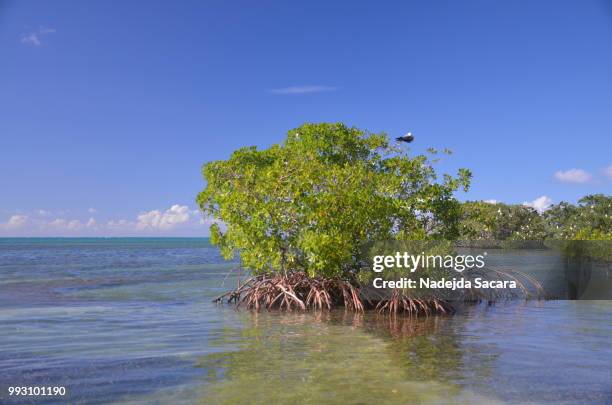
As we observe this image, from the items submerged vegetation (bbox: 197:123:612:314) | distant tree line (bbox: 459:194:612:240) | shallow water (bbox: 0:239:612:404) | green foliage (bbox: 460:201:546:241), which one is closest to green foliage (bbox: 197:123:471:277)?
submerged vegetation (bbox: 197:123:612:314)

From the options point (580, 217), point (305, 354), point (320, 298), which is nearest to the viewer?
point (305, 354)

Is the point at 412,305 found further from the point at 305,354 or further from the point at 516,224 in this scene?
the point at 516,224

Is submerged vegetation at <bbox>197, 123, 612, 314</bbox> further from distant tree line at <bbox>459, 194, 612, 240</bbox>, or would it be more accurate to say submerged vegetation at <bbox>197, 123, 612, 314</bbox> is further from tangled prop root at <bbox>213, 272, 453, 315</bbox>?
distant tree line at <bbox>459, 194, 612, 240</bbox>

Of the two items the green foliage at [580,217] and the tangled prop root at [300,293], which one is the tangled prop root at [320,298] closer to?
the tangled prop root at [300,293]

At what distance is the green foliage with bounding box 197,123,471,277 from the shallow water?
6.35 feet

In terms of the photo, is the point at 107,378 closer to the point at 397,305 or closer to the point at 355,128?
the point at 397,305

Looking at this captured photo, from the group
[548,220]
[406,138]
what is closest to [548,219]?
[548,220]

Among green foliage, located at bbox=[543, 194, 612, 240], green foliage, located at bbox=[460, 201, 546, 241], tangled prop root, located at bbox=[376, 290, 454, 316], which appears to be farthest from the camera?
green foliage, located at bbox=[460, 201, 546, 241]

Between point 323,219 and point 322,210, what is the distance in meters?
0.27

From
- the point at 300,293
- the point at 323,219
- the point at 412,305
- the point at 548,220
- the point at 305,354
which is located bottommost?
the point at 305,354

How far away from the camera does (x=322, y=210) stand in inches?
657

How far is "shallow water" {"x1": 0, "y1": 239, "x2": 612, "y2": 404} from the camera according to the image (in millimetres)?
8688

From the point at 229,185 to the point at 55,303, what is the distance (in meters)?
7.60

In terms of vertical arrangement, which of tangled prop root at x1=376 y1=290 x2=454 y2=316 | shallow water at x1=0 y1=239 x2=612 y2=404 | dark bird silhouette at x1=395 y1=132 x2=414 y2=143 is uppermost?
dark bird silhouette at x1=395 y1=132 x2=414 y2=143
